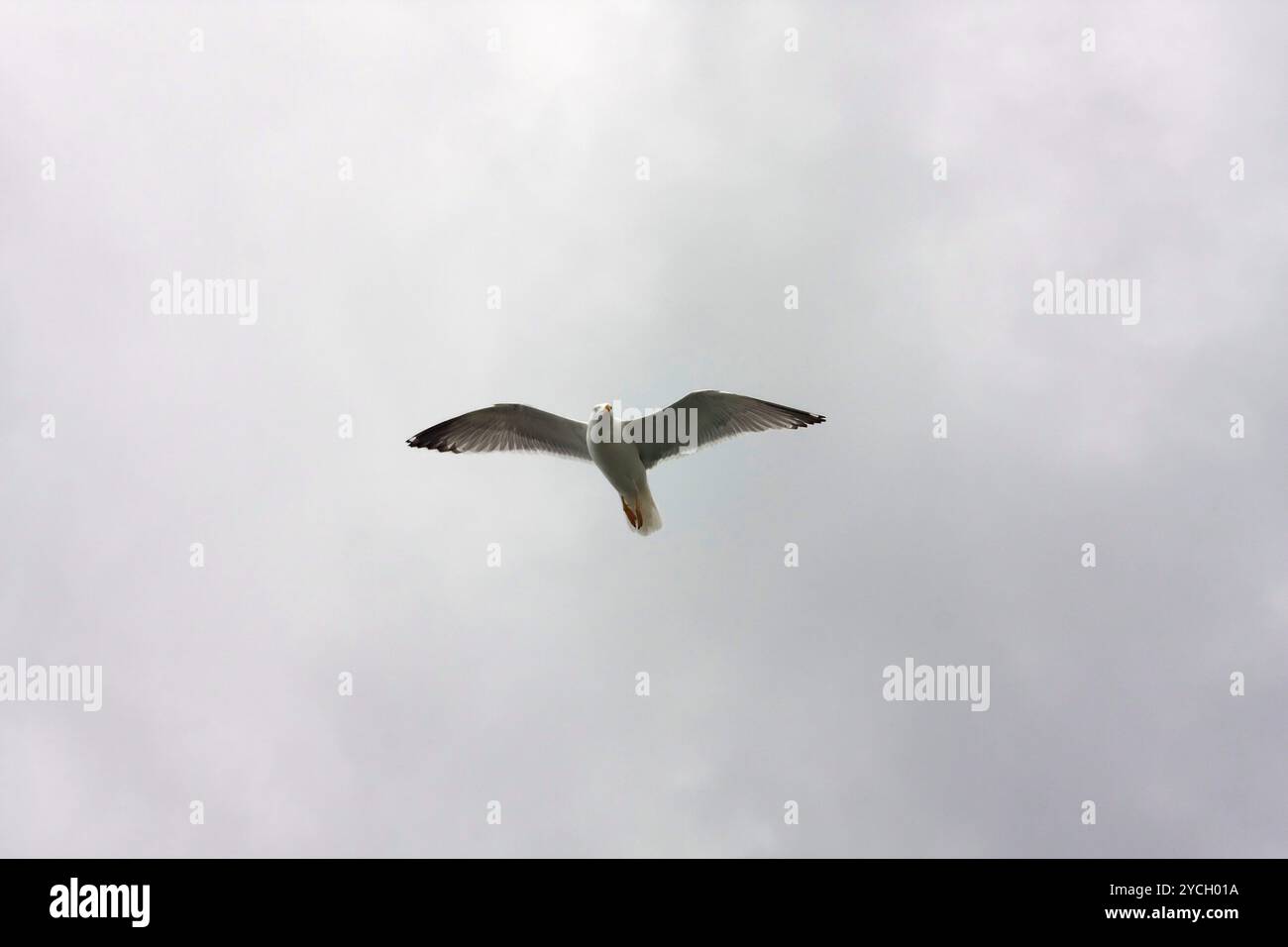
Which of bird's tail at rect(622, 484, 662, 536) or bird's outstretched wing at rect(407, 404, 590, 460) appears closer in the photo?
bird's tail at rect(622, 484, 662, 536)

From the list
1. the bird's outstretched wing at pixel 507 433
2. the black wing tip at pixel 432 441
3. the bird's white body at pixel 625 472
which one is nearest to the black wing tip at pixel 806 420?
the bird's white body at pixel 625 472

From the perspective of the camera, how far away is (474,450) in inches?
475

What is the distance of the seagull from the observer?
11273mm

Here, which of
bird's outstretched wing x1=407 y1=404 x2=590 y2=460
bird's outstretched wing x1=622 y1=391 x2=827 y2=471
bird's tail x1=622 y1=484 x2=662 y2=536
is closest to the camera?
bird's outstretched wing x1=622 y1=391 x2=827 y2=471

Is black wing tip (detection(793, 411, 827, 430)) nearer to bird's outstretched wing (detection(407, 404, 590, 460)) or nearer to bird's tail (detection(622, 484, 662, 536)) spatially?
bird's tail (detection(622, 484, 662, 536))

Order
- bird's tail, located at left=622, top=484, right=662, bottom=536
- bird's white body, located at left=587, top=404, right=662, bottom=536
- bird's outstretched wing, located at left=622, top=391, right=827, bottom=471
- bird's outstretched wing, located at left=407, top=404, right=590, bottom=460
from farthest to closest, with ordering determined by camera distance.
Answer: bird's outstretched wing, located at left=407, top=404, right=590, bottom=460 < bird's tail, located at left=622, top=484, right=662, bottom=536 < bird's outstretched wing, located at left=622, top=391, right=827, bottom=471 < bird's white body, located at left=587, top=404, right=662, bottom=536

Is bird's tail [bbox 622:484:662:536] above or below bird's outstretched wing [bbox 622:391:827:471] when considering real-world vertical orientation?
below

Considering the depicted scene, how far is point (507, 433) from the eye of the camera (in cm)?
1203

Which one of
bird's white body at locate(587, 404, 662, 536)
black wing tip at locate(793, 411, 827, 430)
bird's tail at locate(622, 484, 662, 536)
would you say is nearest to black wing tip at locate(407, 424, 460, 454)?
bird's white body at locate(587, 404, 662, 536)

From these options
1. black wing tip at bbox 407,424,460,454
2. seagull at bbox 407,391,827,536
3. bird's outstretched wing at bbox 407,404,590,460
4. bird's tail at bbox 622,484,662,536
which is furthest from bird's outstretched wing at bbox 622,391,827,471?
black wing tip at bbox 407,424,460,454
